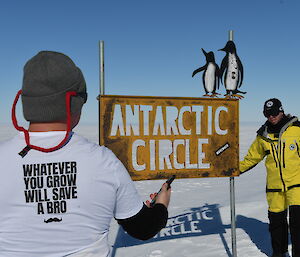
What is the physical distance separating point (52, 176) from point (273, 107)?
9.92ft

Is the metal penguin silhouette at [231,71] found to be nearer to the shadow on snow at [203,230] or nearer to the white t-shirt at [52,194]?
the shadow on snow at [203,230]

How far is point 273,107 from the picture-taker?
3477mm

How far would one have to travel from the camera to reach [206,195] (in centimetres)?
746

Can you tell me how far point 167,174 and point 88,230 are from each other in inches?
98.8

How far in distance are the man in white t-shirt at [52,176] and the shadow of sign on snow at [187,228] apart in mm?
3198

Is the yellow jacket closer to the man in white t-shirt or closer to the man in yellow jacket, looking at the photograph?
the man in yellow jacket

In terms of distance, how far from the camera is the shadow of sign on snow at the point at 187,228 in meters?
4.32

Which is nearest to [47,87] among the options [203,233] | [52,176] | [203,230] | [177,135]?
[52,176]

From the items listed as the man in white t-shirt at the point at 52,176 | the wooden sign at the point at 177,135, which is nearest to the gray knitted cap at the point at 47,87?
the man in white t-shirt at the point at 52,176

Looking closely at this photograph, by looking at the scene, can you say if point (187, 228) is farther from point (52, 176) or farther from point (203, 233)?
point (52, 176)

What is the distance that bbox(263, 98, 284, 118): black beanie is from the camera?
3477 mm

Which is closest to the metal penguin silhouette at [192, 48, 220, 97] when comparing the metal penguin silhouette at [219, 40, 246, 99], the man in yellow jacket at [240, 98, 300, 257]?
the metal penguin silhouette at [219, 40, 246, 99]

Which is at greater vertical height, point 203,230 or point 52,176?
point 52,176

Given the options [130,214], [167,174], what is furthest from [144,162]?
[130,214]
